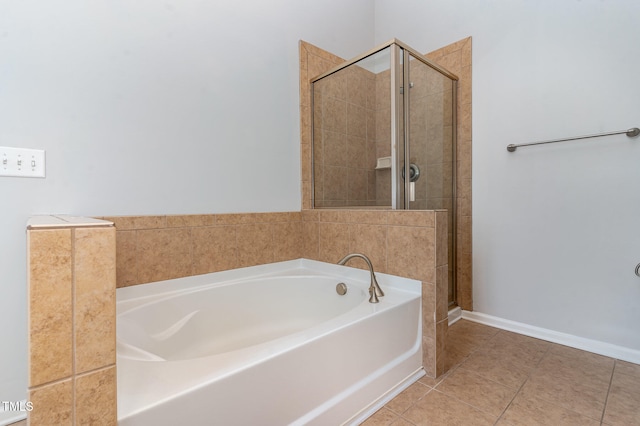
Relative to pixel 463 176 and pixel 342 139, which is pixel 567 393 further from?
pixel 342 139

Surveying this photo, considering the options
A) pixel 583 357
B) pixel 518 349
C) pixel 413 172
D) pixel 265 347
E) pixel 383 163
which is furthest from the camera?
pixel 383 163

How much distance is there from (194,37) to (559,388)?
2.62m

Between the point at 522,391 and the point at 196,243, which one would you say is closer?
the point at 522,391

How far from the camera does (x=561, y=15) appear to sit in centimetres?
187

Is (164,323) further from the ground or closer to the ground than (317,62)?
closer to the ground

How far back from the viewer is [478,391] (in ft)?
4.61

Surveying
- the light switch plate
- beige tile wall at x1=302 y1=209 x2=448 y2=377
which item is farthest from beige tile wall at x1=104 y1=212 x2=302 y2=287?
beige tile wall at x1=302 y1=209 x2=448 y2=377

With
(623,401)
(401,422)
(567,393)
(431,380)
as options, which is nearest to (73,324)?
(401,422)

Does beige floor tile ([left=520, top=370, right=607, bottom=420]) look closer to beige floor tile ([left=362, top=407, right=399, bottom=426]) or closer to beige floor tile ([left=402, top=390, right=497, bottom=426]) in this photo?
beige floor tile ([left=402, top=390, right=497, bottom=426])

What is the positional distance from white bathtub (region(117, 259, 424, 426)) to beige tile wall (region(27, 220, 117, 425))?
0.12 m

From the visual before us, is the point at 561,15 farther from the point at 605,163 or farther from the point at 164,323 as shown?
the point at 164,323

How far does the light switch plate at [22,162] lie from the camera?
1.21m

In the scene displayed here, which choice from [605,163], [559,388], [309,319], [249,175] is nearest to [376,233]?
[309,319]

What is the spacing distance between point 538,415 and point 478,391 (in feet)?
0.76
